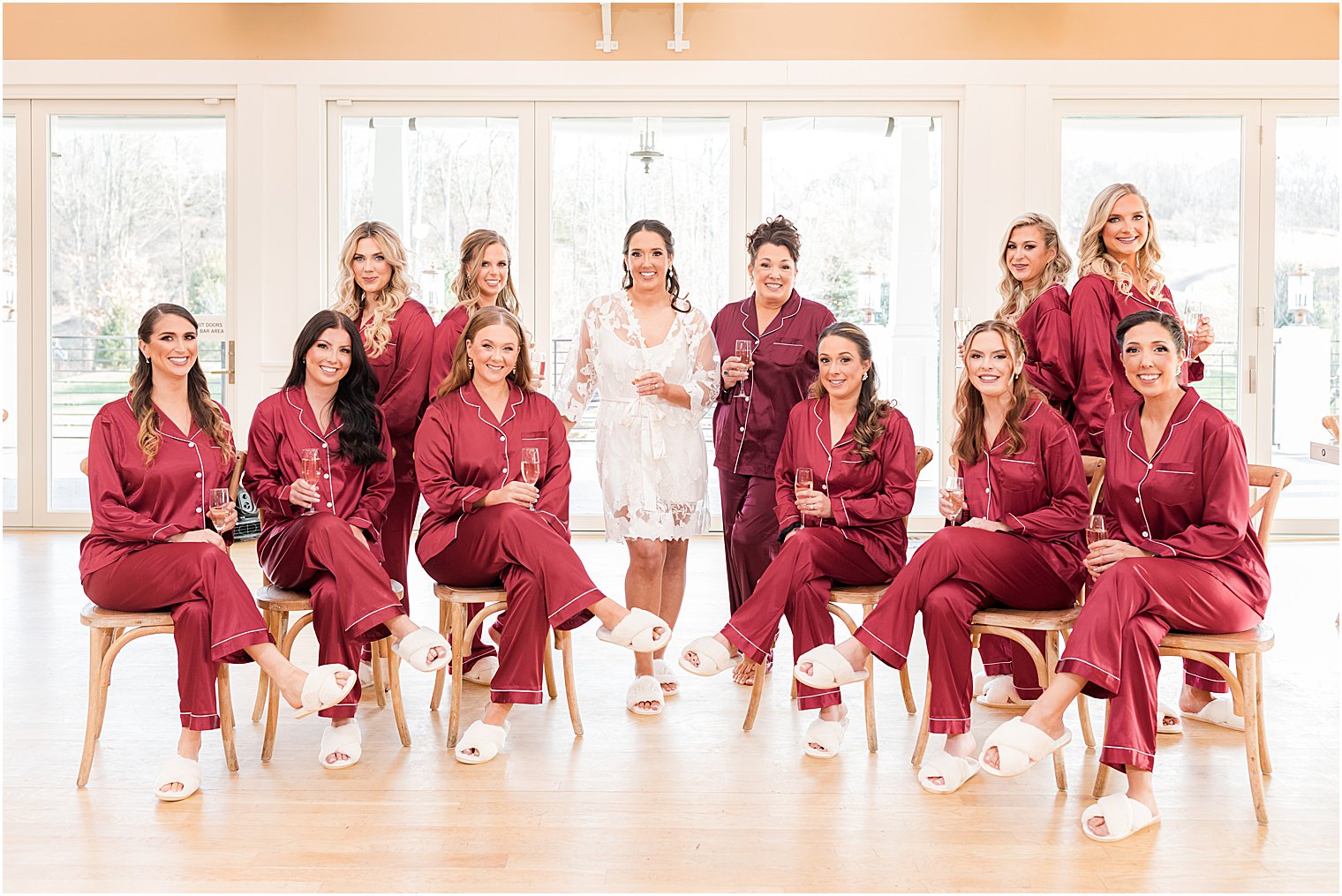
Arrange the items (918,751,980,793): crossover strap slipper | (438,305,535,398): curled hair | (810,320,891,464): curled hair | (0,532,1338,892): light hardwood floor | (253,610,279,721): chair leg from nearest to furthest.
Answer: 1. (0,532,1338,892): light hardwood floor
2. (918,751,980,793): crossover strap slipper
3. (253,610,279,721): chair leg
4. (810,320,891,464): curled hair
5. (438,305,535,398): curled hair

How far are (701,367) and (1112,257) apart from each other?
4.24 ft

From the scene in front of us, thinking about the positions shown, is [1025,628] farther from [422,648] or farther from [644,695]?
[422,648]

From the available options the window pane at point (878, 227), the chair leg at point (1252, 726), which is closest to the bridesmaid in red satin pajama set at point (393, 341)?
the chair leg at point (1252, 726)

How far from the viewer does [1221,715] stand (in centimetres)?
330

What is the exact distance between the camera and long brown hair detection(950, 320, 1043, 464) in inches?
121

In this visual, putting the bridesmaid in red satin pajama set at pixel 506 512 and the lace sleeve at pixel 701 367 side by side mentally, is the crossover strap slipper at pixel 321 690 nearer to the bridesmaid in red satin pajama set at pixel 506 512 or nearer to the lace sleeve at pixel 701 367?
the bridesmaid in red satin pajama set at pixel 506 512

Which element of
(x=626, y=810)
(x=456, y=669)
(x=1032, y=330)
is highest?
(x=1032, y=330)

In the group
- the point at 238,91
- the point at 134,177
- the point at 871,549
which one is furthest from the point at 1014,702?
the point at 134,177

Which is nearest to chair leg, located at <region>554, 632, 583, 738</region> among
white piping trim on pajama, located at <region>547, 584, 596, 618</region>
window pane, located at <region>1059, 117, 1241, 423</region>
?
white piping trim on pajama, located at <region>547, 584, 596, 618</region>

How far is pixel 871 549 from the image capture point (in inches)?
126

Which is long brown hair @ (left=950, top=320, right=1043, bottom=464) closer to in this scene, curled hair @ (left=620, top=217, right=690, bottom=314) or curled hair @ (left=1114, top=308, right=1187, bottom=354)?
curled hair @ (left=1114, top=308, right=1187, bottom=354)

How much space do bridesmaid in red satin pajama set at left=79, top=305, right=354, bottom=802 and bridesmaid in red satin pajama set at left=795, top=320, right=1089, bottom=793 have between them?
1357 mm

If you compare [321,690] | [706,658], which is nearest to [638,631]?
[706,658]

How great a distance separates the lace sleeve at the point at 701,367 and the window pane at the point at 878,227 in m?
2.92
